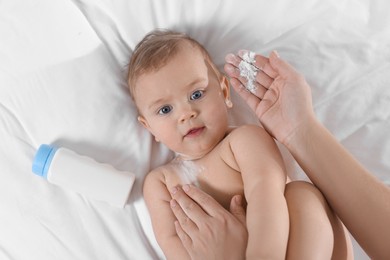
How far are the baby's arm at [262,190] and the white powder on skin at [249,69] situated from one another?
13 cm

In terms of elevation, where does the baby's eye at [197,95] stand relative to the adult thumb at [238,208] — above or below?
above

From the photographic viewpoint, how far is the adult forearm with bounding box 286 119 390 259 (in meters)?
1.29

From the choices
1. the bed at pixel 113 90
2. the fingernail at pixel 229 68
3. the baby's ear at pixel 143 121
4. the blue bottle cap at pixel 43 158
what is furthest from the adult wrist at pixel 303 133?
the blue bottle cap at pixel 43 158

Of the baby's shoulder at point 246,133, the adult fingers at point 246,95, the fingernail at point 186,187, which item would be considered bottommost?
the fingernail at point 186,187

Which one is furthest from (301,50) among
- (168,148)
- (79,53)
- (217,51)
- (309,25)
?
(79,53)

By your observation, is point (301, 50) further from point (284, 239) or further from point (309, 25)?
point (284, 239)

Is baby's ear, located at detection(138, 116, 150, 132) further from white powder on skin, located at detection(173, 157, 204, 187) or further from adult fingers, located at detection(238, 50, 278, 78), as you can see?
adult fingers, located at detection(238, 50, 278, 78)

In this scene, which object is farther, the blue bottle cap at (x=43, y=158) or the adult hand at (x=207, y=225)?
the blue bottle cap at (x=43, y=158)

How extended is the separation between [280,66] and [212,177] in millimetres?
321

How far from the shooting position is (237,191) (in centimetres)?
143

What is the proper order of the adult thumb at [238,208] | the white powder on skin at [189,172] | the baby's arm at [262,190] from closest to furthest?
the baby's arm at [262,190] → the adult thumb at [238,208] → the white powder on skin at [189,172]

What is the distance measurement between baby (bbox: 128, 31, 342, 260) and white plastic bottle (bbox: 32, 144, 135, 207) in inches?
2.8

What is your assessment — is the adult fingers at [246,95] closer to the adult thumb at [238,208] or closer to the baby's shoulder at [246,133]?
the baby's shoulder at [246,133]

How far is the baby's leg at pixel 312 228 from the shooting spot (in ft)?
4.08
